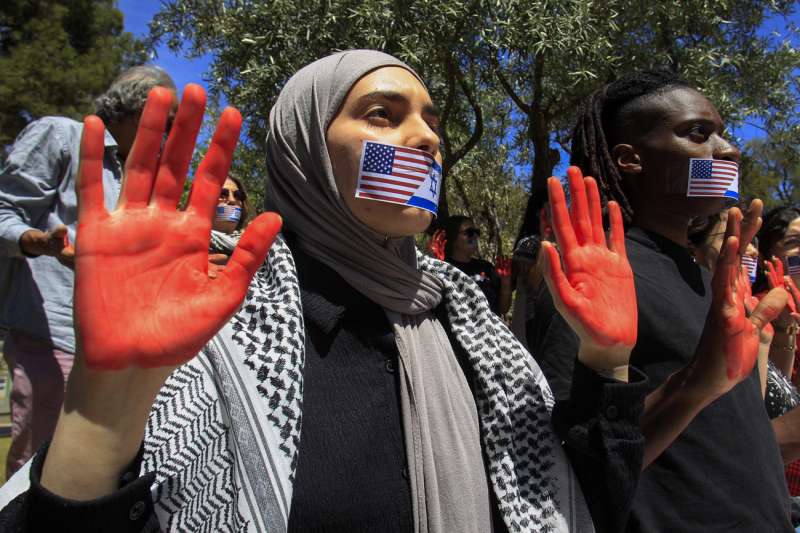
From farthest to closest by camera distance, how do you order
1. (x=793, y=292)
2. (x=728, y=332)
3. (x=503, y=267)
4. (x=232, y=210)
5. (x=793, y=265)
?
1. (x=503, y=267)
2. (x=232, y=210)
3. (x=793, y=265)
4. (x=793, y=292)
5. (x=728, y=332)

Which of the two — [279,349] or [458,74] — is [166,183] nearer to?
[279,349]

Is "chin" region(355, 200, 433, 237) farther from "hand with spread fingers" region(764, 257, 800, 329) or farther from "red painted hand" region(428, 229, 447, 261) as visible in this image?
"red painted hand" region(428, 229, 447, 261)

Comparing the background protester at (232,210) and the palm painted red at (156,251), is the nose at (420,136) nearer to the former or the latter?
the palm painted red at (156,251)

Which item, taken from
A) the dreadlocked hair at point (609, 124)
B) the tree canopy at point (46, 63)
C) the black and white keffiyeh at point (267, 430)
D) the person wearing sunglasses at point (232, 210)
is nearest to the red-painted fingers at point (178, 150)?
the black and white keffiyeh at point (267, 430)

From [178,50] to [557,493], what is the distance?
730 centimetres

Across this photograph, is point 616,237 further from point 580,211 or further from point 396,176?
point 396,176

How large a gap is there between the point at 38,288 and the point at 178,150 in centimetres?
205

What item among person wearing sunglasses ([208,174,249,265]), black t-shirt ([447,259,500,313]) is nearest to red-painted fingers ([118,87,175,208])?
person wearing sunglasses ([208,174,249,265])

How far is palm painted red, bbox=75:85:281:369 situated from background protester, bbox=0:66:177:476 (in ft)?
5.97

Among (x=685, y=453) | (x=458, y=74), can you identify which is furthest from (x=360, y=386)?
(x=458, y=74)

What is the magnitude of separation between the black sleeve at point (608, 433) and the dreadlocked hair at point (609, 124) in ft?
2.60

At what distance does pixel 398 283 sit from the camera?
143 centimetres

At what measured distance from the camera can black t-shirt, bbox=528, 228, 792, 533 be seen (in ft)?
4.85

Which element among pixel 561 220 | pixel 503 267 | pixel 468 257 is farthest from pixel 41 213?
pixel 503 267
